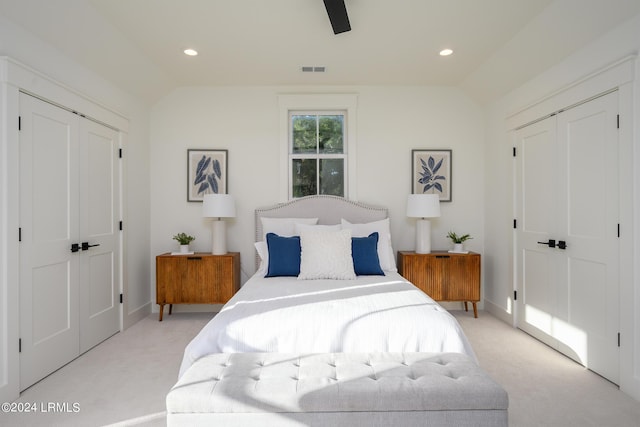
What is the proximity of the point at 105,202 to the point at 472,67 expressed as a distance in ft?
13.1

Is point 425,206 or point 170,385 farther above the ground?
point 425,206

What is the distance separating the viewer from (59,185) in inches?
114

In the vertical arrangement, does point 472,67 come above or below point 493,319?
above

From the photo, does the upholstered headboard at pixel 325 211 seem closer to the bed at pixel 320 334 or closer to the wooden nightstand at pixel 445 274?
the wooden nightstand at pixel 445 274

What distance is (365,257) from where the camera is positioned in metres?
3.36

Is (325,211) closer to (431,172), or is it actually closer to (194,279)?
(431,172)

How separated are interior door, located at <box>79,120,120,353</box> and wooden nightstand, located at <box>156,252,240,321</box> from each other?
1.43 ft

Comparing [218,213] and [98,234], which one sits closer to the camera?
[98,234]

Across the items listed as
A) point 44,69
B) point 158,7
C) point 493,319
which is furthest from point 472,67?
point 44,69

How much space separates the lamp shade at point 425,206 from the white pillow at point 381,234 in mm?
341

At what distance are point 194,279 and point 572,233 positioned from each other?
360 centimetres

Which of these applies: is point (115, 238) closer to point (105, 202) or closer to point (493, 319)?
point (105, 202)

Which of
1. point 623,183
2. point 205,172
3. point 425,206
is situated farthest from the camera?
point 205,172

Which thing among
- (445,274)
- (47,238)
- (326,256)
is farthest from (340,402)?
(445,274)
